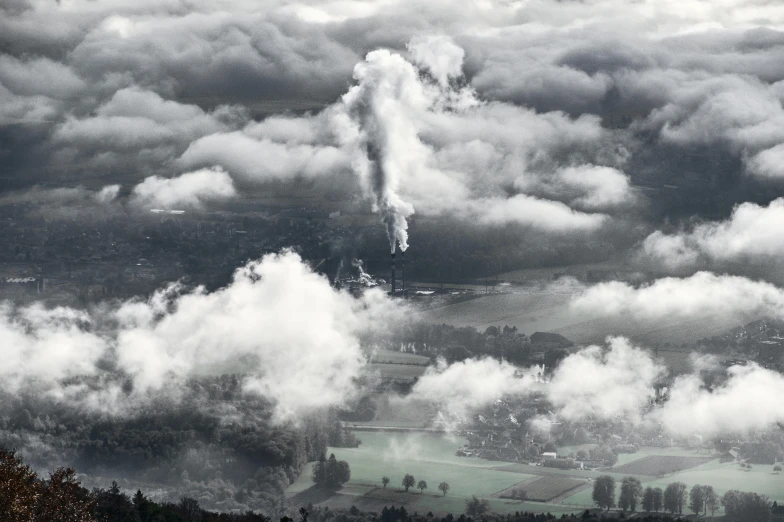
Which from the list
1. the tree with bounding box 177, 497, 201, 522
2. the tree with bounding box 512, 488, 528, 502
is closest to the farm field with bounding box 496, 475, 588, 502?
the tree with bounding box 512, 488, 528, 502

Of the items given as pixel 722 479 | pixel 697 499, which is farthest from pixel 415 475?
pixel 722 479

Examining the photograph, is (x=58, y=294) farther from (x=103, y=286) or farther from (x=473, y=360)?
(x=473, y=360)

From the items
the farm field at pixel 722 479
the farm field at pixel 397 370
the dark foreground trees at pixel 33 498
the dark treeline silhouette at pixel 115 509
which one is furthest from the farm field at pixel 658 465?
the dark foreground trees at pixel 33 498

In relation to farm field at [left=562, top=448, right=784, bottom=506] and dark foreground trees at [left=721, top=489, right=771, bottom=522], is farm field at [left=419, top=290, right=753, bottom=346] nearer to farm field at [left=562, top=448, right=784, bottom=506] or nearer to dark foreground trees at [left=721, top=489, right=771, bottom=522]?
farm field at [left=562, top=448, right=784, bottom=506]

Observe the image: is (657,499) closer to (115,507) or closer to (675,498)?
(675,498)

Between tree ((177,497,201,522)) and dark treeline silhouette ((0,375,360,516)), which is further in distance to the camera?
dark treeline silhouette ((0,375,360,516))

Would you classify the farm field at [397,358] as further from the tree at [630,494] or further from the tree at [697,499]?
the tree at [697,499]
